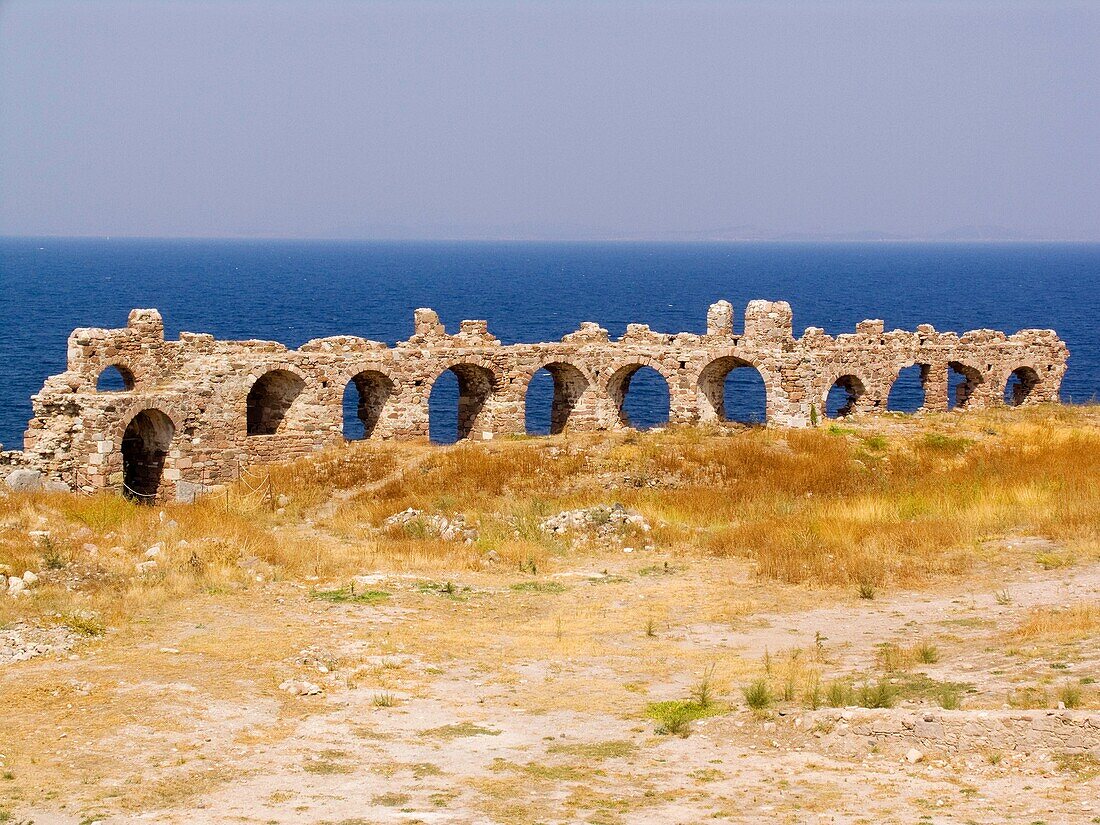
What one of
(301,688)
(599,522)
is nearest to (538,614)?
(301,688)

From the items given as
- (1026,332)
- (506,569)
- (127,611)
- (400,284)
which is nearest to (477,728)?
(127,611)

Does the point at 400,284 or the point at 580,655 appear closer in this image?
the point at 580,655

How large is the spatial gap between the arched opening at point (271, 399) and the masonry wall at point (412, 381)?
1.8 inches

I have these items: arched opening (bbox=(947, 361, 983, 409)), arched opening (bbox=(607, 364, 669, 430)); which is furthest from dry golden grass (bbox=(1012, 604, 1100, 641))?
arched opening (bbox=(607, 364, 669, 430))

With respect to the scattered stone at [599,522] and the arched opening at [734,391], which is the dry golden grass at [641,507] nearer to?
the scattered stone at [599,522]

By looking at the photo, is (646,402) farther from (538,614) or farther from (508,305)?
(508,305)

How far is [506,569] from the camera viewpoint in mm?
20844

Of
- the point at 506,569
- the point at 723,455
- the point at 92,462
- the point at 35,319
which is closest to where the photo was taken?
the point at 506,569

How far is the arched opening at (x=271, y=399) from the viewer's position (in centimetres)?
3166

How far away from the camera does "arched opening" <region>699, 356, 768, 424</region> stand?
36.8 meters

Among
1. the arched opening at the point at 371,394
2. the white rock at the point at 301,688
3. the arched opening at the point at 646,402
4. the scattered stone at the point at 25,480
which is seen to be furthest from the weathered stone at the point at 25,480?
the arched opening at the point at 646,402

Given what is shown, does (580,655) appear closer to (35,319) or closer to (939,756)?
(939,756)

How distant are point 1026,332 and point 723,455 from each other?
55.5 feet

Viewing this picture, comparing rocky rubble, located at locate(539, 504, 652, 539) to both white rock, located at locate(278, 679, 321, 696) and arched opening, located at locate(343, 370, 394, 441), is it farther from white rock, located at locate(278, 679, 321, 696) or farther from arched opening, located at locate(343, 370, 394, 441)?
arched opening, located at locate(343, 370, 394, 441)
